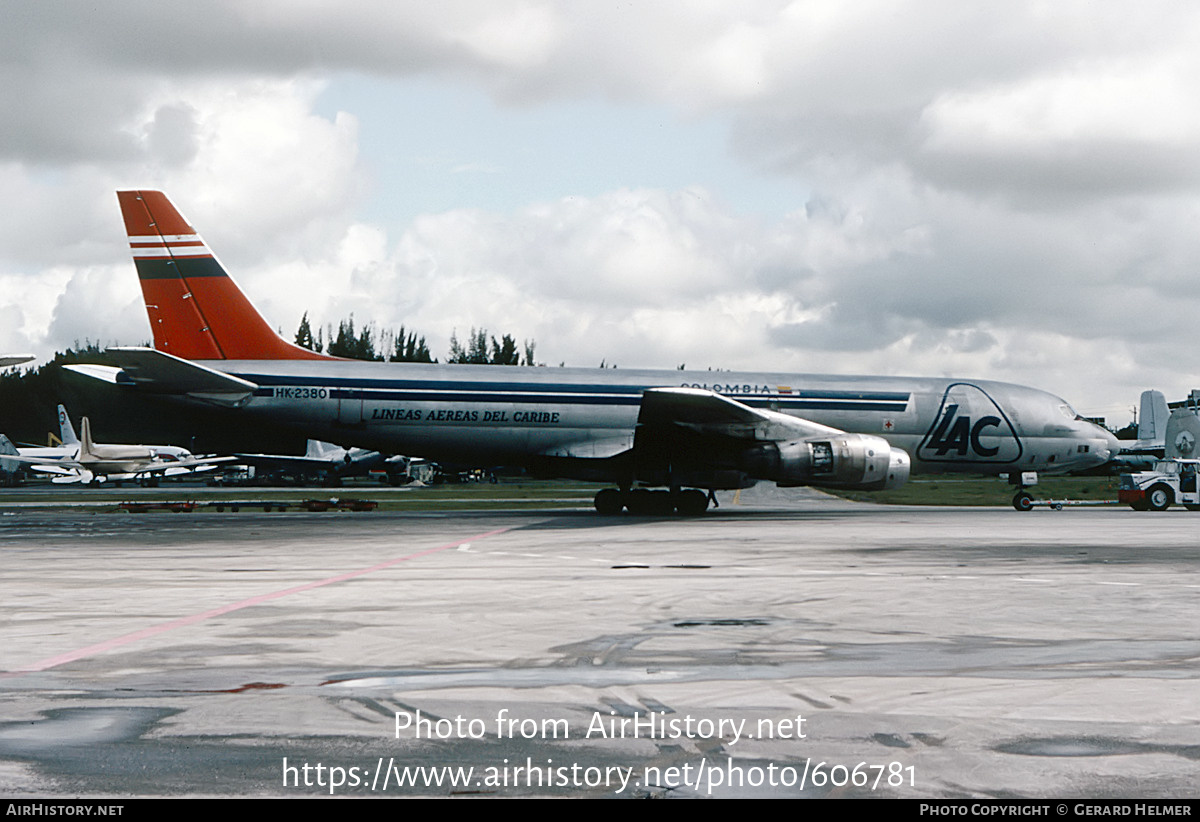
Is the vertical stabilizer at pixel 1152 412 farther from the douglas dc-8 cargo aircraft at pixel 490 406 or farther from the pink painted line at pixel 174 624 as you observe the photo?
the pink painted line at pixel 174 624

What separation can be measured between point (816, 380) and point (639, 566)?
55.1 feet

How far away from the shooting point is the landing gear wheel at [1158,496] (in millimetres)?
33469

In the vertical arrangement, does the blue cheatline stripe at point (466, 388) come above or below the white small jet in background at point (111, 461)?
above

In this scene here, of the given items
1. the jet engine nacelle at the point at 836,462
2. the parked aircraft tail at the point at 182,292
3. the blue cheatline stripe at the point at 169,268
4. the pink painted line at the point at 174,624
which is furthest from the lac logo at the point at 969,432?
the blue cheatline stripe at the point at 169,268

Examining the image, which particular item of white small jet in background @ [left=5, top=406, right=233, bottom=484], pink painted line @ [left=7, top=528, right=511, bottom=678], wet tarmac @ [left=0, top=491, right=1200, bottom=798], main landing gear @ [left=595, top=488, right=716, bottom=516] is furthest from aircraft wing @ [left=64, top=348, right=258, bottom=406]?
white small jet in background @ [left=5, top=406, right=233, bottom=484]

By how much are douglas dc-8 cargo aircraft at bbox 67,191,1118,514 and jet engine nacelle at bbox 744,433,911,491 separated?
0.12 feet

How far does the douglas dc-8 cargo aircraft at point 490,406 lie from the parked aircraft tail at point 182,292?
0.03 metres

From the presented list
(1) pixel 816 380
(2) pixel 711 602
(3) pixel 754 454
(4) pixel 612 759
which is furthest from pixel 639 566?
(1) pixel 816 380

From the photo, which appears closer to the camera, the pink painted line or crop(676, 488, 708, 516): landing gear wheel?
the pink painted line

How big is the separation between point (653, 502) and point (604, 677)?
22147 millimetres

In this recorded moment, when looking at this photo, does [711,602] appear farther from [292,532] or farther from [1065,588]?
[292,532]

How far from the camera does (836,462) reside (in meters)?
26.0

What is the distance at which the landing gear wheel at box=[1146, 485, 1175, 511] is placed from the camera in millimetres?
33469

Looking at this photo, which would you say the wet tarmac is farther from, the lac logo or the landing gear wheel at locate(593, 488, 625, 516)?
the lac logo
